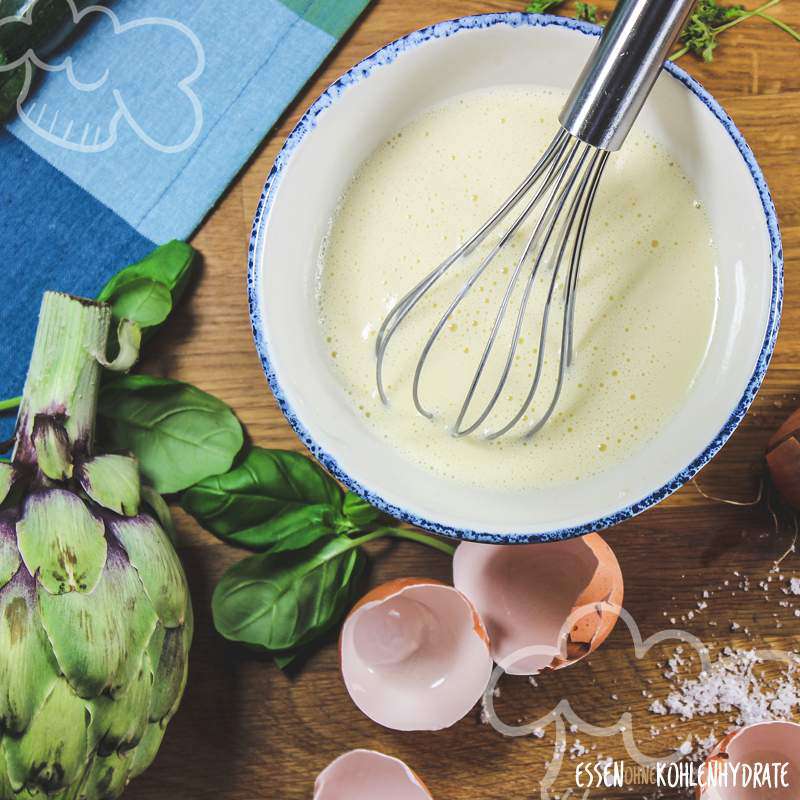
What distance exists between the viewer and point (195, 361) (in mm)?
747

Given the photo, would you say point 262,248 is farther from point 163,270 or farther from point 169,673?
point 169,673

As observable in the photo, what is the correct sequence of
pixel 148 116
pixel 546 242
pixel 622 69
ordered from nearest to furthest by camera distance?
pixel 622 69, pixel 546 242, pixel 148 116

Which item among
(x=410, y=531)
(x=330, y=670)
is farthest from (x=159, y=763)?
(x=410, y=531)

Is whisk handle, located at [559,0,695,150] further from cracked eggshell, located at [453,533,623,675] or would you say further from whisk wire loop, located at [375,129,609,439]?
cracked eggshell, located at [453,533,623,675]

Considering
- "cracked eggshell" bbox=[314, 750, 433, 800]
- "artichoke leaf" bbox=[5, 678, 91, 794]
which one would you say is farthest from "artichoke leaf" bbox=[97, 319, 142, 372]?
"cracked eggshell" bbox=[314, 750, 433, 800]

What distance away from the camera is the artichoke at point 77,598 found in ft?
2.04

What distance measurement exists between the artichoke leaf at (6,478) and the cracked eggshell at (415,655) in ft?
0.85

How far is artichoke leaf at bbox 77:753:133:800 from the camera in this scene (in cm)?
65

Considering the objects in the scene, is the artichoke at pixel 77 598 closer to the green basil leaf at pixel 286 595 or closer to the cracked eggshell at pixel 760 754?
the green basil leaf at pixel 286 595

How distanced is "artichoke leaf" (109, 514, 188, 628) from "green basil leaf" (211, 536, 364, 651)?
0.05 m

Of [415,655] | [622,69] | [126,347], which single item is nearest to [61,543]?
[126,347]

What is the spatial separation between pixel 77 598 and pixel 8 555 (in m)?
0.05

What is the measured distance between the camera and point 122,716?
643mm

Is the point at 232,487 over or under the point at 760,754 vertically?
over
